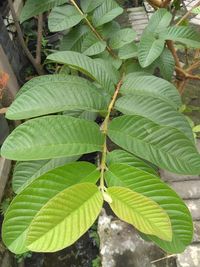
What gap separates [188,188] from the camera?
1.69m

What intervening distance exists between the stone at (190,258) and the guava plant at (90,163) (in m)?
0.69

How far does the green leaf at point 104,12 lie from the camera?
1400 millimetres

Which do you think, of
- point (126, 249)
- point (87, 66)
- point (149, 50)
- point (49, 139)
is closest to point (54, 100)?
point (49, 139)

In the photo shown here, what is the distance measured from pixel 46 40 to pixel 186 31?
167 centimetres

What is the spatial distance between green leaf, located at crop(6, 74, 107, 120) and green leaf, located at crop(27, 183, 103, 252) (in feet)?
0.85

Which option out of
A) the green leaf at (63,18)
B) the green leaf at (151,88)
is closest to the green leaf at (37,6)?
the green leaf at (63,18)

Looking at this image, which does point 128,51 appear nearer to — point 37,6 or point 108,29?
point 108,29

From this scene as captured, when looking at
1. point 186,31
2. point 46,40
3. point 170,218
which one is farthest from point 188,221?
point 46,40

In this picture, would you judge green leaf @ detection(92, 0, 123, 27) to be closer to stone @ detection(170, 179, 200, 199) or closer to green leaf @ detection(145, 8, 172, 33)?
green leaf @ detection(145, 8, 172, 33)

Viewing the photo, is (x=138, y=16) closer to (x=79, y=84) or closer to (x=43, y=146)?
(x=79, y=84)

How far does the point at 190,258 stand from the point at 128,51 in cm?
90

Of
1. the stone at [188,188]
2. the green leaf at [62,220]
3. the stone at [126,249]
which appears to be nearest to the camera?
the green leaf at [62,220]

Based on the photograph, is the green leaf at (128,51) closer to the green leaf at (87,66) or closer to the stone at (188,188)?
the green leaf at (87,66)

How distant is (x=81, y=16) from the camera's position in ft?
4.56
